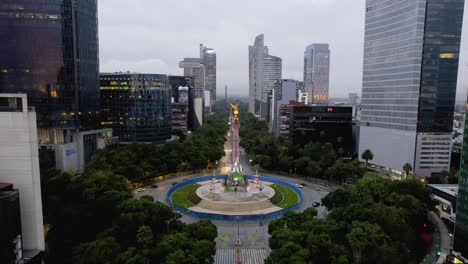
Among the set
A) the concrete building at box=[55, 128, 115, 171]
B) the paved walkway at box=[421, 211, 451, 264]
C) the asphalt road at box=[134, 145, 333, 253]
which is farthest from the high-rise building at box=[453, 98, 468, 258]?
the concrete building at box=[55, 128, 115, 171]

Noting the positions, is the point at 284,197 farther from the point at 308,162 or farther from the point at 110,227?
the point at 110,227

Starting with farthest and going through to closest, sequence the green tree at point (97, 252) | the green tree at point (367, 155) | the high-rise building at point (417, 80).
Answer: the green tree at point (367, 155), the high-rise building at point (417, 80), the green tree at point (97, 252)

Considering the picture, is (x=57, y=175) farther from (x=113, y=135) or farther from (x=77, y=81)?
(x=113, y=135)

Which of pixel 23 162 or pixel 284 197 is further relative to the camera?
pixel 284 197

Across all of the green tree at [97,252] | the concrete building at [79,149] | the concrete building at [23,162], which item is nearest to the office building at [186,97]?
the concrete building at [79,149]

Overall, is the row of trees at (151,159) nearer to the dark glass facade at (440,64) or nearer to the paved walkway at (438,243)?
the paved walkway at (438,243)

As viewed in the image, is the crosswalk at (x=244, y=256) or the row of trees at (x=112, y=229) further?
the crosswalk at (x=244, y=256)

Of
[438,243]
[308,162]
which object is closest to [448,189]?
[438,243]
